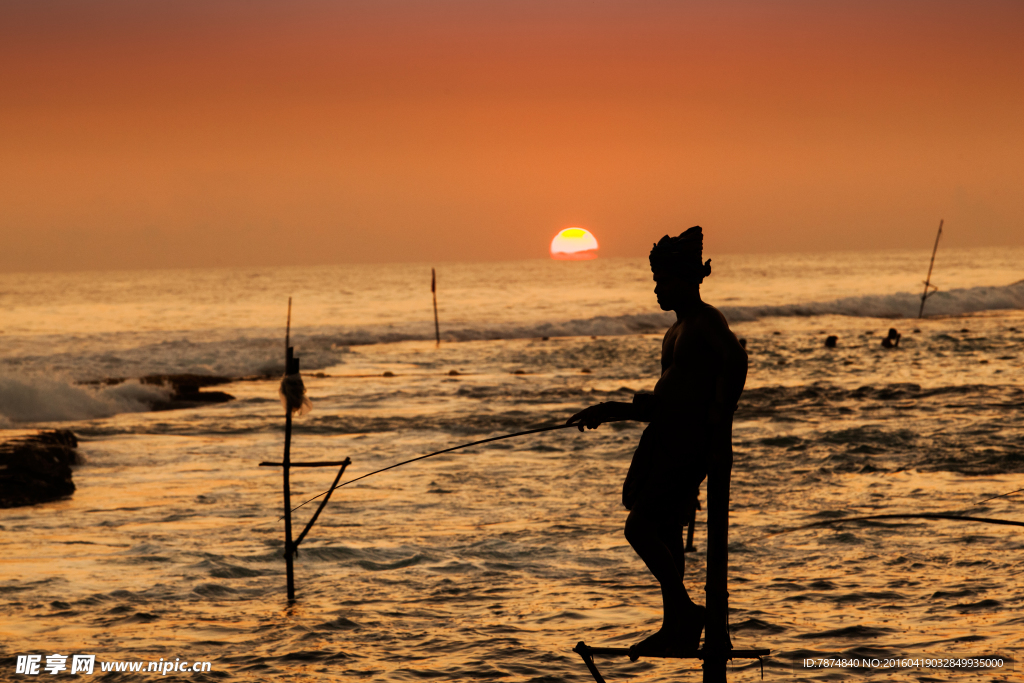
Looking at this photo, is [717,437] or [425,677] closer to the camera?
[717,437]

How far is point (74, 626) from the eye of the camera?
902 centimetres

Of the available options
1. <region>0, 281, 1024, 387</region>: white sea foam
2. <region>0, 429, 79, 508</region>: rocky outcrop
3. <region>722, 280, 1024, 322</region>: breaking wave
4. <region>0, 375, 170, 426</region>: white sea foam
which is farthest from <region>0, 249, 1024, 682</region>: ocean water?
<region>722, 280, 1024, 322</region>: breaking wave

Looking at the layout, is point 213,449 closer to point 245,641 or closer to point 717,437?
point 245,641

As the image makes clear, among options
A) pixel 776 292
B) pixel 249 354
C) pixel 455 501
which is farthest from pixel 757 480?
pixel 776 292

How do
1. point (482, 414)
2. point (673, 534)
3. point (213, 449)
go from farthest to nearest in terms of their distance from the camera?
point (482, 414) → point (213, 449) → point (673, 534)

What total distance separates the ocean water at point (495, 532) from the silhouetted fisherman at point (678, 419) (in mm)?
4020

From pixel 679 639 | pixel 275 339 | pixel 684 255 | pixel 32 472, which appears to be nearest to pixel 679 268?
pixel 684 255

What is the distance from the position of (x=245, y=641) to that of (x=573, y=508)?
19.4 ft

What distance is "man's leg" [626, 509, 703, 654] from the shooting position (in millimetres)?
3990

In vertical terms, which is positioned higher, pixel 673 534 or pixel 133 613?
pixel 673 534

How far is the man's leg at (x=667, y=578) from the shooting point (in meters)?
3.99

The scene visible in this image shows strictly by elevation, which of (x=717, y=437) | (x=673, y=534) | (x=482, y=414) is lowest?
(x=482, y=414)

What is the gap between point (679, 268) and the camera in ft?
13.0

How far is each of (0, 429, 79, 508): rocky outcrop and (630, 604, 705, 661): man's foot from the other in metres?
12.8
